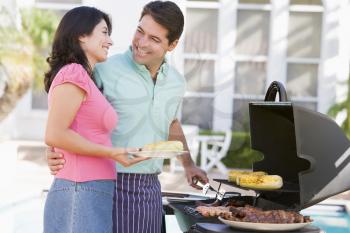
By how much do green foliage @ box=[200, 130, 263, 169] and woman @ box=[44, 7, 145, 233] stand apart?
842cm

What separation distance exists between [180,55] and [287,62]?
155cm

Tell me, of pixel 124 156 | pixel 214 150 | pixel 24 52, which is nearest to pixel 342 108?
pixel 214 150

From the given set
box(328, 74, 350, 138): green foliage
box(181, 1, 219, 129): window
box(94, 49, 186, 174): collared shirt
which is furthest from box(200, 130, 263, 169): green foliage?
box(94, 49, 186, 174): collared shirt

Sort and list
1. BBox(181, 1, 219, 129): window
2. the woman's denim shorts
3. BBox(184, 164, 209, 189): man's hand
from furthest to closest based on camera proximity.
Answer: BBox(181, 1, 219, 129): window < BBox(184, 164, 209, 189): man's hand < the woman's denim shorts

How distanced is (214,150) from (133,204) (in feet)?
26.1

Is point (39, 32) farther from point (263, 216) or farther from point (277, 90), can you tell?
point (263, 216)

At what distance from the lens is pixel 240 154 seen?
10.8 metres

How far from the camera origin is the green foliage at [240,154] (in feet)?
35.2

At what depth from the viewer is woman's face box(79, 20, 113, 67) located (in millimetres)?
2295

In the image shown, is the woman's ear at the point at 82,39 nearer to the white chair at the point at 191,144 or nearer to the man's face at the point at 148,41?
the man's face at the point at 148,41

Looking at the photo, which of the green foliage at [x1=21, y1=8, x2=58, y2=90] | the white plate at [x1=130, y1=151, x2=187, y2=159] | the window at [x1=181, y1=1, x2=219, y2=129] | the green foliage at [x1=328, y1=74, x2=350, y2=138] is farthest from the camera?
the green foliage at [x1=21, y1=8, x2=58, y2=90]

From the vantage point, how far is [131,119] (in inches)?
95.7

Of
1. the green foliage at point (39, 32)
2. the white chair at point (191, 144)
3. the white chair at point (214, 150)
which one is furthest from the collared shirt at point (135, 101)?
the green foliage at point (39, 32)

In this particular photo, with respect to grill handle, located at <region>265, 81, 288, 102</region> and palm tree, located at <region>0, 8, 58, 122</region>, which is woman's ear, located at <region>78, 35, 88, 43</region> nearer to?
grill handle, located at <region>265, 81, 288, 102</region>
